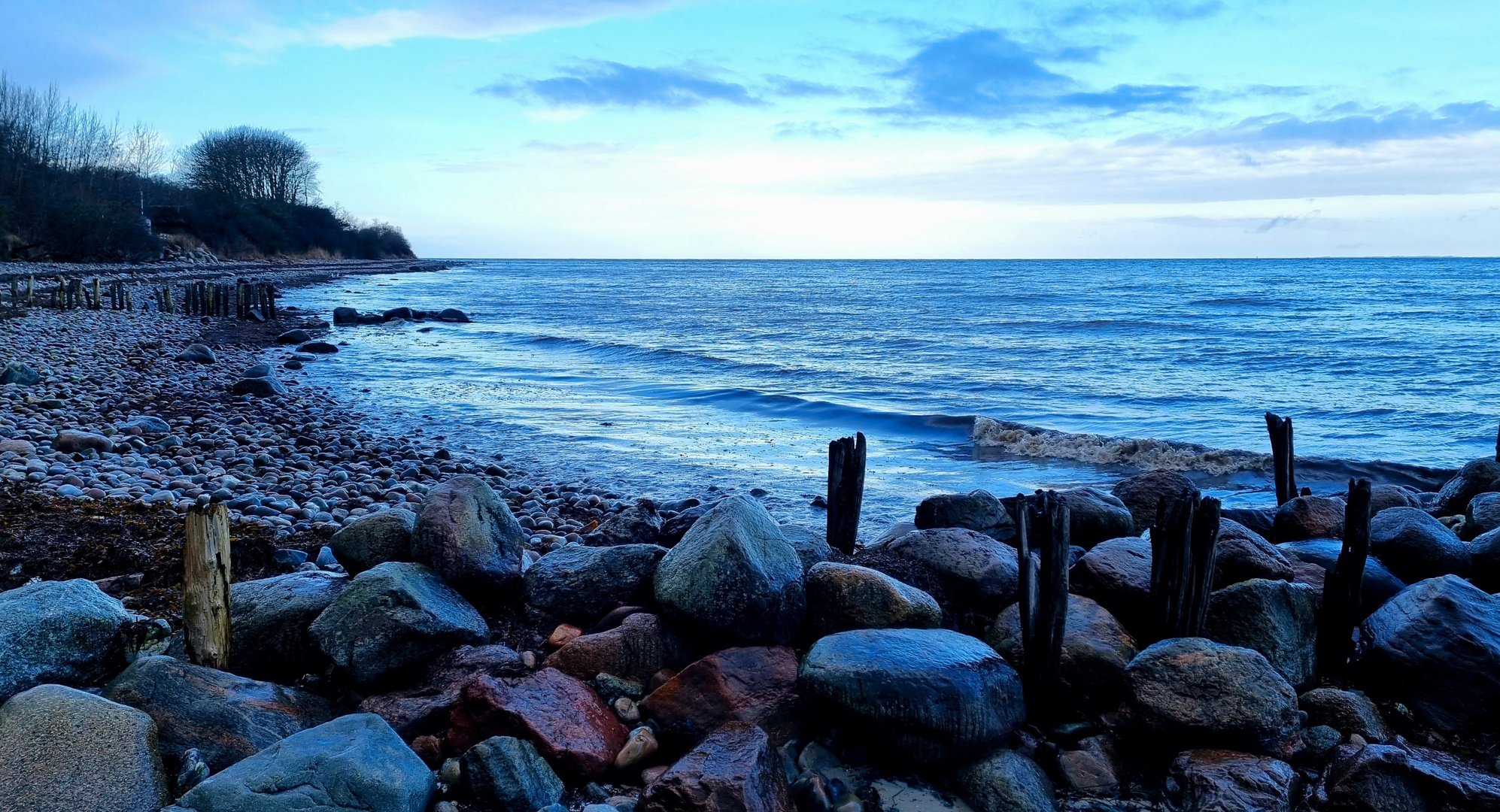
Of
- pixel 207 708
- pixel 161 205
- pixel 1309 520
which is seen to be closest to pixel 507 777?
pixel 207 708

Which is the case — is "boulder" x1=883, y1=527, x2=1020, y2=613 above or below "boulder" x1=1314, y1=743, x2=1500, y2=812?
above

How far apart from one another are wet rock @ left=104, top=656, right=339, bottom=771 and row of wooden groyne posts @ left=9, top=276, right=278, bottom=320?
28.5 meters

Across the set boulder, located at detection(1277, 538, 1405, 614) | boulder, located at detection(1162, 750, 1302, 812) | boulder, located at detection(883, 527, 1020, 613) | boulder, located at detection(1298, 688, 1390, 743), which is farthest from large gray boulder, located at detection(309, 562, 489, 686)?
boulder, located at detection(1277, 538, 1405, 614)

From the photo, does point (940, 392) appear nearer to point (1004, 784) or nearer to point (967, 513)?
point (967, 513)

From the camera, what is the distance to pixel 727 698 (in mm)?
4758

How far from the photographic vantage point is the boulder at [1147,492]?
9453 mm

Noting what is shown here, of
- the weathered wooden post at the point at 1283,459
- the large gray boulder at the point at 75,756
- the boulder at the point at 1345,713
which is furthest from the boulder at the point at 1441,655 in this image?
the large gray boulder at the point at 75,756

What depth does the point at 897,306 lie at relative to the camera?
187 ft

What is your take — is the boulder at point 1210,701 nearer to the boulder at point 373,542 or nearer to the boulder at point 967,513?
the boulder at point 967,513

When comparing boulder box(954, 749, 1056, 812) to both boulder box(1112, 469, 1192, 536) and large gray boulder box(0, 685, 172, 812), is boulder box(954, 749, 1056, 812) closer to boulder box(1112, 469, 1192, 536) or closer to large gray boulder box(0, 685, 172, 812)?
large gray boulder box(0, 685, 172, 812)

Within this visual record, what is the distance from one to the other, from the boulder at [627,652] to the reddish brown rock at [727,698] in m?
0.34

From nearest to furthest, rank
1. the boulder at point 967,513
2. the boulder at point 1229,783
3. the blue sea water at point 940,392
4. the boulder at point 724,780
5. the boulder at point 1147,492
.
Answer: the boulder at point 724,780 < the boulder at point 1229,783 < the boulder at point 967,513 < the boulder at point 1147,492 < the blue sea water at point 940,392

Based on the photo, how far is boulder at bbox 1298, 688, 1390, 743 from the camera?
16.2 feet

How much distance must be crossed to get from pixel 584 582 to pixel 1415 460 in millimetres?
14674
